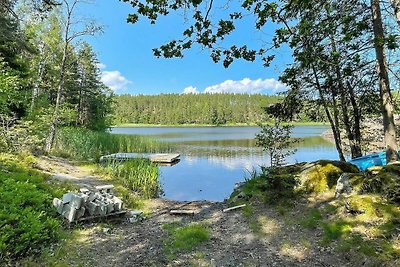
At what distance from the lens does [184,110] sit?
95.9 meters

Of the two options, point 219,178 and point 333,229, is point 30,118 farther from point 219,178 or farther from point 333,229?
point 333,229

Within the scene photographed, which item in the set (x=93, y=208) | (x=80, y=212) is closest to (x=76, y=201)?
(x=80, y=212)

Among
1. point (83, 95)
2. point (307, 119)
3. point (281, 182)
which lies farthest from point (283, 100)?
point (83, 95)

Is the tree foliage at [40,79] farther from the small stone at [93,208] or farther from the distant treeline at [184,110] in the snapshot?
the distant treeline at [184,110]

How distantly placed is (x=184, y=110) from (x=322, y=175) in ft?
299

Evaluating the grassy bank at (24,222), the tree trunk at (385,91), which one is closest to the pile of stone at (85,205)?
the grassy bank at (24,222)

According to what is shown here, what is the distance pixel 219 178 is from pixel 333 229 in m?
8.09

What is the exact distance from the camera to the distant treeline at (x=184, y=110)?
94.1 metres

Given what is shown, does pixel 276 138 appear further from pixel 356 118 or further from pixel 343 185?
pixel 343 185

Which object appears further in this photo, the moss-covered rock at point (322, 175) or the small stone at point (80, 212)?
the moss-covered rock at point (322, 175)

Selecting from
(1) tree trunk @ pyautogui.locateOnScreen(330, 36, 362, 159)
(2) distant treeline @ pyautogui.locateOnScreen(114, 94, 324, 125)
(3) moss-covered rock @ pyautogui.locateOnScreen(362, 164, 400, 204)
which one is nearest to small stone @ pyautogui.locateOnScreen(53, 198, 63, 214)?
(3) moss-covered rock @ pyautogui.locateOnScreen(362, 164, 400, 204)

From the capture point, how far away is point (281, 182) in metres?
5.71

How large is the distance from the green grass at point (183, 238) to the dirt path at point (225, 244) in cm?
8

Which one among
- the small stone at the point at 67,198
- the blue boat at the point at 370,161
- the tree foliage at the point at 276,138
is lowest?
the small stone at the point at 67,198
